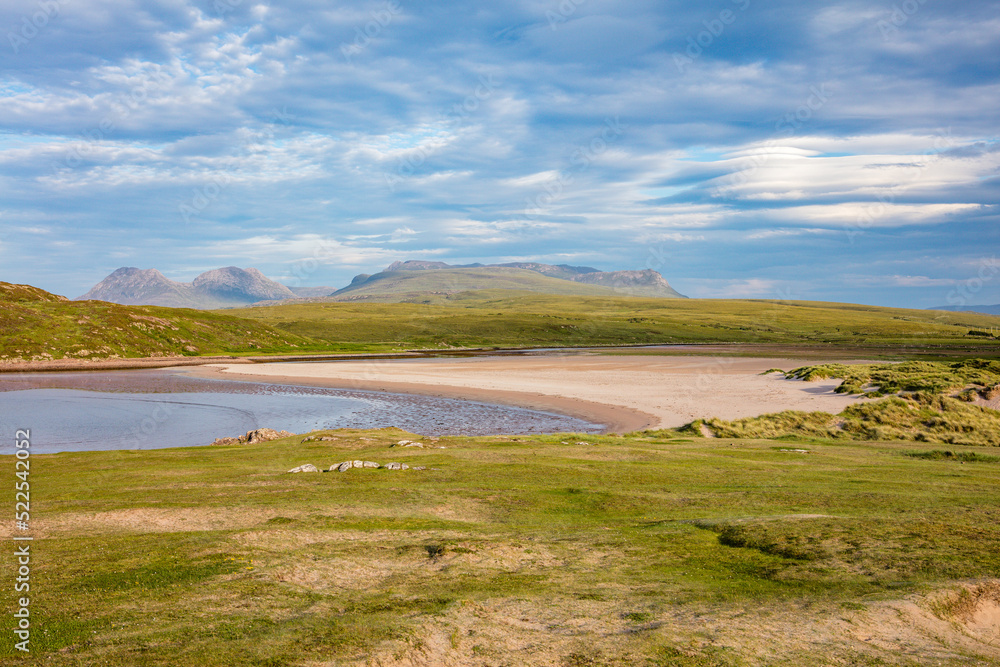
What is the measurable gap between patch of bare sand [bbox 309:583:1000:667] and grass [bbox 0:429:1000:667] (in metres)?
0.04

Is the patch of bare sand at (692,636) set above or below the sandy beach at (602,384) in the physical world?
above

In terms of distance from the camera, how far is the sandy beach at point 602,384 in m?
46.7

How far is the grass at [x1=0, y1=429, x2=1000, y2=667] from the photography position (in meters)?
7.74

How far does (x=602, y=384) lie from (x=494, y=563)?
5599cm

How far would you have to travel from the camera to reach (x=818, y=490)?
17.1 metres

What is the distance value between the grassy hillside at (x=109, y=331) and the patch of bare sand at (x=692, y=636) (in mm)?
106377

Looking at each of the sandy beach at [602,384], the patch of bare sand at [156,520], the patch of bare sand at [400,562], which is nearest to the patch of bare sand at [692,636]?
the patch of bare sand at [400,562]

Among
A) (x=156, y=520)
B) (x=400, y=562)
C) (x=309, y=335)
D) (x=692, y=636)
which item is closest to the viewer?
(x=692, y=636)

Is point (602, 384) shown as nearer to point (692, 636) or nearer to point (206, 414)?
point (206, 414)

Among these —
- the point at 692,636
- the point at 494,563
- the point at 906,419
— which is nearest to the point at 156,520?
the point at 494,563

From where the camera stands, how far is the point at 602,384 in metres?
65.9

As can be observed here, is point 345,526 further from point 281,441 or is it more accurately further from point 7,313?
point 7,313

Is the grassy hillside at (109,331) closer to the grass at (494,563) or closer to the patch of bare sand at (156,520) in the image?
the grass at (494,563)

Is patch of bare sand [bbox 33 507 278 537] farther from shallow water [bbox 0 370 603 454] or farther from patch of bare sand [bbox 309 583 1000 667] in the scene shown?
shallow water [bbox 0 370 603 454]
